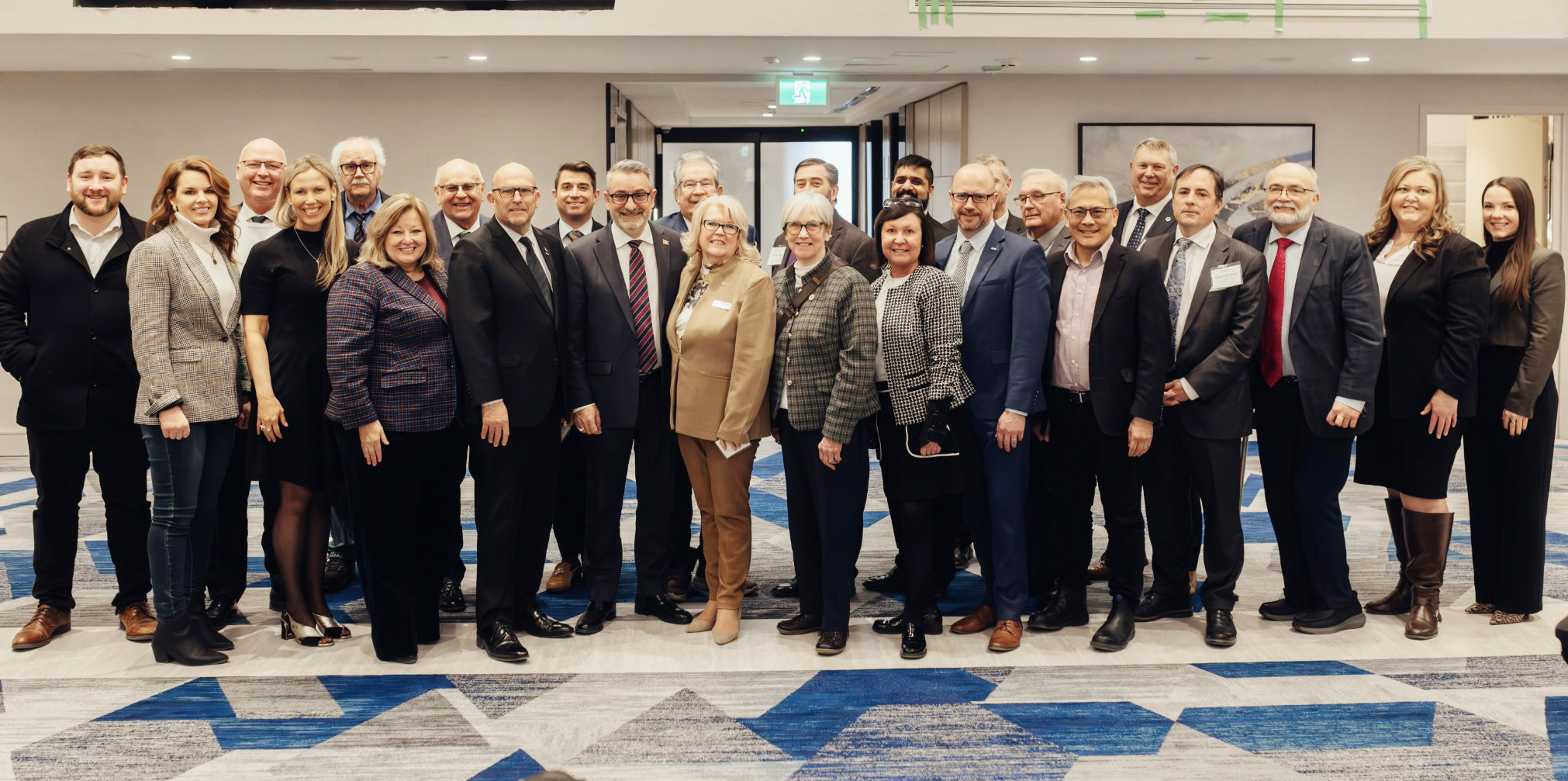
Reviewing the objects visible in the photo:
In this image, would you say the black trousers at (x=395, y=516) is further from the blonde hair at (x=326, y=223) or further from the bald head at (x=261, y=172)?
the bald head at (x=261, y=172)

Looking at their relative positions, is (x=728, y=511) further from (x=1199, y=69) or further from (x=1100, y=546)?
(x=1199, y=69)

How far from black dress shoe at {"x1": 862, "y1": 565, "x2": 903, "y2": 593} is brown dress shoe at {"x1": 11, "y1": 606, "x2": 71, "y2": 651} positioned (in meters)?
2.99

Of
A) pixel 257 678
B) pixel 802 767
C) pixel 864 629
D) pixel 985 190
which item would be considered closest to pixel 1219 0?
pixel 985 190

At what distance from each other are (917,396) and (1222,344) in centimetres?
107

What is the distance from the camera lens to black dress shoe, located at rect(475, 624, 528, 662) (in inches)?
151

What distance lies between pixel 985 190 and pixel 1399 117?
22.7 feet

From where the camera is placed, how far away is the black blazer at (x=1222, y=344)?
12.9ft

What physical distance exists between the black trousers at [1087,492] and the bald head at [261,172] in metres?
2.92

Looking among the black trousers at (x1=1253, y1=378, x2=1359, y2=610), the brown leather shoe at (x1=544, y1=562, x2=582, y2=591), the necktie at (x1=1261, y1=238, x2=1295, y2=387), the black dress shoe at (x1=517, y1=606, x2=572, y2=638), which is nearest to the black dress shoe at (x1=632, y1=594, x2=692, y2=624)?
the black dress shoe at (x1=517, y1=606, x2=572, y2=638)

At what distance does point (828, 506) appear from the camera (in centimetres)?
393

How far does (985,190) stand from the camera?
403 centimetres

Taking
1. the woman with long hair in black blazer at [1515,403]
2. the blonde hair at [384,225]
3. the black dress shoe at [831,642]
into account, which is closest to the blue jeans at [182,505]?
the blonde hair at [384,225]

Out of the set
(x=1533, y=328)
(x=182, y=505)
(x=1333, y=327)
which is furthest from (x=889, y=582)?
(x=182, y=505)

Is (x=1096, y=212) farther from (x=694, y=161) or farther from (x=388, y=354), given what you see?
(x=388, y=354)
